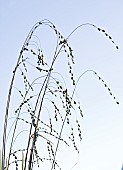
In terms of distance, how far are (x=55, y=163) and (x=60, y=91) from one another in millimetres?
304

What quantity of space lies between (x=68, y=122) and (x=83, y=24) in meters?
0.42

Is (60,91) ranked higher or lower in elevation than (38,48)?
lower

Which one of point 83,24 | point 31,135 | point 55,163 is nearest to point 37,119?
point 31,135

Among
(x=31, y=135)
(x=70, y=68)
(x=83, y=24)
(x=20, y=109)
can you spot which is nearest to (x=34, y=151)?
→ (x=31, y=135)

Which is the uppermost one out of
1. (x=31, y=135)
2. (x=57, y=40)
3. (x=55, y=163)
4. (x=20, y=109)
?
(x=57, y=40)

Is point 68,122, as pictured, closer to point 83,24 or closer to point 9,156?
point 9,156

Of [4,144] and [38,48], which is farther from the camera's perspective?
[38,48]

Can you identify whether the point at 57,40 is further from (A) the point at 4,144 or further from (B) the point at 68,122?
(A) the point at 4,144

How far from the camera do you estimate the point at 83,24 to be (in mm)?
1361

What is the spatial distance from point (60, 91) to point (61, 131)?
17 centimetres

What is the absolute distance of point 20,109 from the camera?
1.38 m

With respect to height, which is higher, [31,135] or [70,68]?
[70,68]

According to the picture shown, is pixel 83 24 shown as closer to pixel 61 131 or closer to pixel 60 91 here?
pixel 60 91

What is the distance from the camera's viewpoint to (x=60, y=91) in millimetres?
1331
